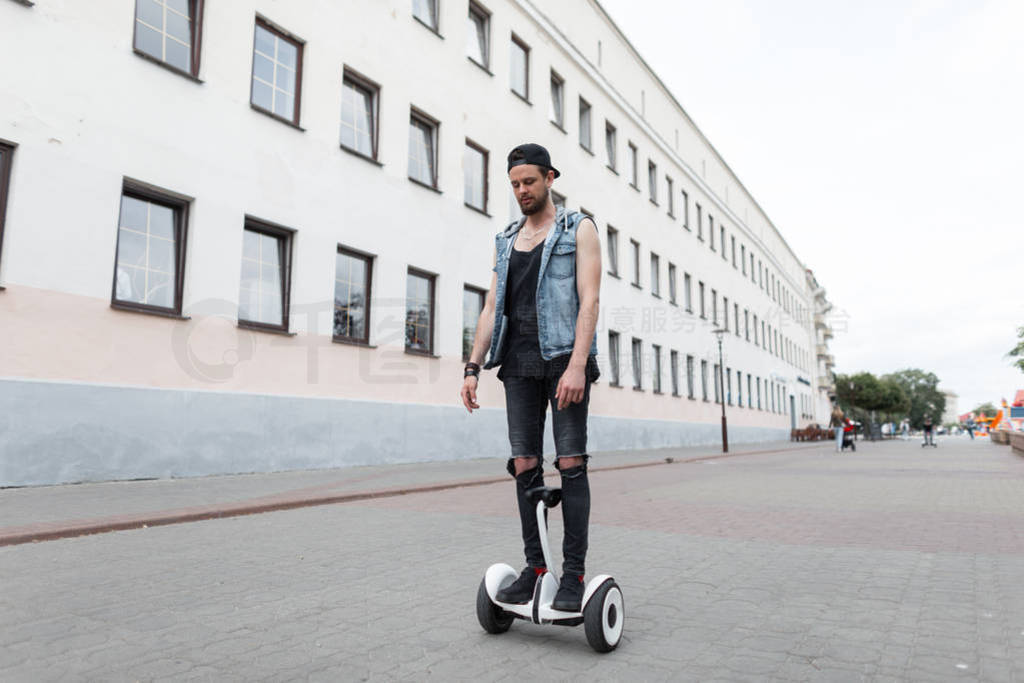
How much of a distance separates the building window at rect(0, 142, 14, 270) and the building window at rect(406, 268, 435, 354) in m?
7.17

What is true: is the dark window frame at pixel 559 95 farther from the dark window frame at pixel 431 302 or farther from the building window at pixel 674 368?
the building window at pixel 674 368

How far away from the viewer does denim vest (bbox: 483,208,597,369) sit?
2.99 m

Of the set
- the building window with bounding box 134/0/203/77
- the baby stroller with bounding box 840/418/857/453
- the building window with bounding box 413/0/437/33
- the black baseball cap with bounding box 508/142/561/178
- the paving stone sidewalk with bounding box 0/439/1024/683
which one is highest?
the building window with bounding box 413/0/437/33

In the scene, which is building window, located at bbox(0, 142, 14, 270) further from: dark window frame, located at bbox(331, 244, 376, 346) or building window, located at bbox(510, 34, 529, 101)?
building window, located at bbox(510, 34, 529, 101)

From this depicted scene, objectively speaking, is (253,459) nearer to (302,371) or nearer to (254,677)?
(302,371)

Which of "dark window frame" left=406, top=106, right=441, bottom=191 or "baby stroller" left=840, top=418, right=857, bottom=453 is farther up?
"dark window frame" left=406, top=106, right=441, bottom=191

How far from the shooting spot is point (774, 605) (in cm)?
354

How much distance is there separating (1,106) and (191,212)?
2.55 m

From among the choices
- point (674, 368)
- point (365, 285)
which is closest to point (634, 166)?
point (674, 368)

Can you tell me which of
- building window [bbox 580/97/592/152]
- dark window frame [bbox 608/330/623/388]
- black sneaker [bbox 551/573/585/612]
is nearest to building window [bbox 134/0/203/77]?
black sneaker [bbox 551/573/585/612]

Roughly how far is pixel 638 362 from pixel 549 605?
76.1ft

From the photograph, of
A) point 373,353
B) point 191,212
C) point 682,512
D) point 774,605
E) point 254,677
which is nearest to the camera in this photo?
point 254,677

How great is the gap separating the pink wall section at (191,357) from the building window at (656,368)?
41.7 feet

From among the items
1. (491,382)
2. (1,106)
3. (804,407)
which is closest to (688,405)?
(491,382)
